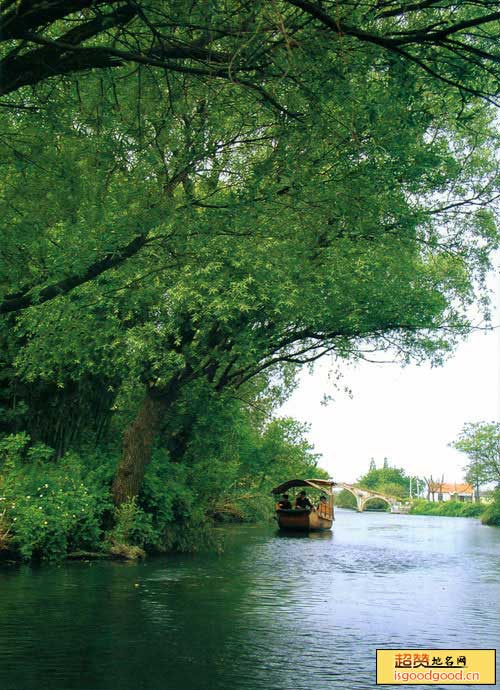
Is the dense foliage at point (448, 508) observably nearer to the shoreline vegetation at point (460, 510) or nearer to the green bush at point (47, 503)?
the shoreline vegetation at point (460, 510)

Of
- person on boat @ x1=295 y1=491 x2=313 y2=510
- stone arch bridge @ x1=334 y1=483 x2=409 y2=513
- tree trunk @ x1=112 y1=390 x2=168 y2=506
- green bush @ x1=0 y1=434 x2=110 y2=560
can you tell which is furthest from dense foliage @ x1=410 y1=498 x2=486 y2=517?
green bush @ x1=0 y1=434 x2=110 y2=560

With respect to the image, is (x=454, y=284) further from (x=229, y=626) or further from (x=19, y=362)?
(x=229, y=626)

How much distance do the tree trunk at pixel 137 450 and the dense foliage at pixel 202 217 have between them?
64 millimetres

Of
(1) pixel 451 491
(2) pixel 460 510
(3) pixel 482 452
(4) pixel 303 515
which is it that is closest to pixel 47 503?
(4) pixel 303 515

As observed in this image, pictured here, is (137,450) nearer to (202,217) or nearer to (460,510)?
(202,217)

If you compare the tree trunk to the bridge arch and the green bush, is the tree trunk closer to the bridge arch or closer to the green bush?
the green bush

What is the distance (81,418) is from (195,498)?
14.6ft

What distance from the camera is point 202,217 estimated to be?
11656 millimetres

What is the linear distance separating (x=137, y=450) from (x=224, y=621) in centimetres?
1127

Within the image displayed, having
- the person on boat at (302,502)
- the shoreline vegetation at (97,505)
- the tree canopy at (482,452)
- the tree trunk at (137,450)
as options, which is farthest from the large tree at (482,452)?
the tree trunk at (137,450)

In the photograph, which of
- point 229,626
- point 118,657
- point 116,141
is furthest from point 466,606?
point 116,141

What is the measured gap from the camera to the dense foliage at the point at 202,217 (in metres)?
7.10

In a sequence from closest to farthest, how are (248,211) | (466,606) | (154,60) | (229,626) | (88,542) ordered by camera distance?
(154,60), (248,211), (229,626), (466,606), (88,542)

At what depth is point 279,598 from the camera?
16.7 m
